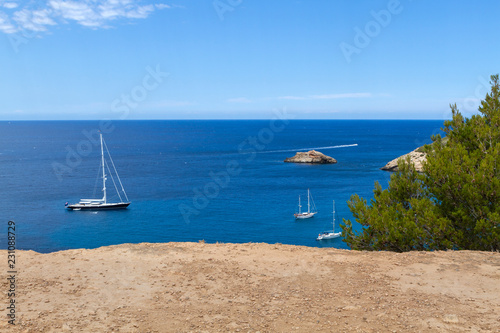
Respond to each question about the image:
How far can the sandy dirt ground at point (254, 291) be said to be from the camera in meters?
9.02

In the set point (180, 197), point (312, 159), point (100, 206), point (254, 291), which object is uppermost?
point (254, 291)

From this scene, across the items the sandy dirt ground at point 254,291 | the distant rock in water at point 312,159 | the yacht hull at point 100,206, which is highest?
the sandy dirt ground at point 254,291

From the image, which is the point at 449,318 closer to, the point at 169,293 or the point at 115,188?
the point at 169,293

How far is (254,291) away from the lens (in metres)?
10.7

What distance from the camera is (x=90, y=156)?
134000 mm

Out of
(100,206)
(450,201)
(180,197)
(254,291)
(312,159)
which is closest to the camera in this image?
(254,291)

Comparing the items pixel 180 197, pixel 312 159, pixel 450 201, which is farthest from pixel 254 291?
pixel 312 159

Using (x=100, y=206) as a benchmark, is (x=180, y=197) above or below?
above

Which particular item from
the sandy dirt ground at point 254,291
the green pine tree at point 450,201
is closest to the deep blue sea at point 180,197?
the green pine tree at point 450,201

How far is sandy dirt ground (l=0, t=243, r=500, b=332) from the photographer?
29.6 feet

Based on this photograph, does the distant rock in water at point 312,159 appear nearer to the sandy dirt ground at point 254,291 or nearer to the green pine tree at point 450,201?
the green pine tree at point 450,201

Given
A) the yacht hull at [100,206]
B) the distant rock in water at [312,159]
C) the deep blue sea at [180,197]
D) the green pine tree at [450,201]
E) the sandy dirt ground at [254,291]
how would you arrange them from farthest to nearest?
1. the distant rock in water at [312,159]
2. the yacht hull at [100,206]
3. the deep blue sea at [180,197]
4. the green pine tree at [450,201]
5. the sandy dirt ground at [254,291]

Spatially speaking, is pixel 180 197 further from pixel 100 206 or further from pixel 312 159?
pixel 312 159

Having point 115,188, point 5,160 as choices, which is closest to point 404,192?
point 115,188
